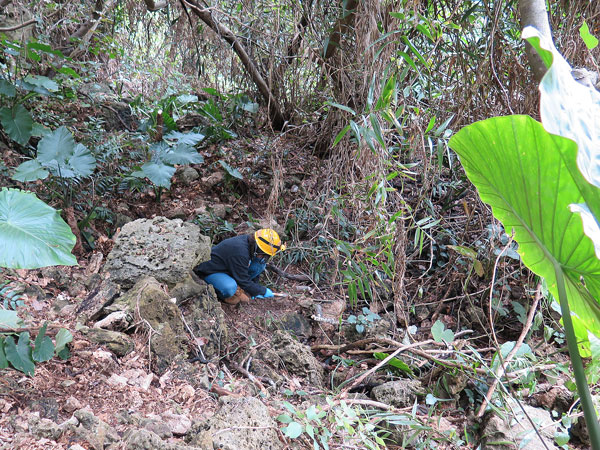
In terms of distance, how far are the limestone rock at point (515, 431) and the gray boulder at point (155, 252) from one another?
7.27ft

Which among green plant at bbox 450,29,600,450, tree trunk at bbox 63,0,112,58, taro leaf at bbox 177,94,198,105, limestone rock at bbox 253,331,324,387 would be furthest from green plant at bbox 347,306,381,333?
tree trunk at bbox 63,0,112,58

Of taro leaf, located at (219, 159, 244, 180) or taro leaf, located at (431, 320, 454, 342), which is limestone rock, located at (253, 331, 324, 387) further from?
taro leaf, located at (219, 159, 244, 180)

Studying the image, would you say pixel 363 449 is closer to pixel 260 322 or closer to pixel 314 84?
pixel 260 322

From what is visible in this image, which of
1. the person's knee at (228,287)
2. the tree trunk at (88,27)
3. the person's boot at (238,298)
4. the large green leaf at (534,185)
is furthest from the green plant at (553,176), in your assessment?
the tree trunk at (88,27)

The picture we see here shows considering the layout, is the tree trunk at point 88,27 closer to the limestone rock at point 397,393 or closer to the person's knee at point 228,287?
the person's knee at point 228,287

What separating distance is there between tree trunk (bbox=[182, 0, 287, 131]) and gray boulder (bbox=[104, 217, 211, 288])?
1432mm

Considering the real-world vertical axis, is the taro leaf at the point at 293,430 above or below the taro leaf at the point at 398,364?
above

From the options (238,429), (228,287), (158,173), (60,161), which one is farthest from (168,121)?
(238,429)

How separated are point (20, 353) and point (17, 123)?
9.61ft

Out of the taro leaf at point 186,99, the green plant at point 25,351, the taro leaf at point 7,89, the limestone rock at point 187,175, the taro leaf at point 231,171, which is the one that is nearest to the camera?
the green plant at point 25,351

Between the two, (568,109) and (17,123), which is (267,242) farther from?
(568,109)

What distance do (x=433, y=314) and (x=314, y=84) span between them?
2.34 metres

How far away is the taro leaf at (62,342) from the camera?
2209 millimetres

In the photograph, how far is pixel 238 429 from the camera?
1.97 m
